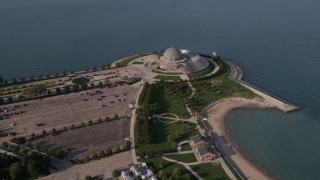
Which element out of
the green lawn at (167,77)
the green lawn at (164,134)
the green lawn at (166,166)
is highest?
the green lawn at (167,77)

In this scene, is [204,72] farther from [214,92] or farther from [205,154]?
[205,154]

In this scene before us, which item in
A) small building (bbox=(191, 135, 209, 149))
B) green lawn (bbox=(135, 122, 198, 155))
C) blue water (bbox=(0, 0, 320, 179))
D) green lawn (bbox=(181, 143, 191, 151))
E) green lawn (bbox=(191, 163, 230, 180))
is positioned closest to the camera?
green lawn (bbox=(191, 163, 230, 180))

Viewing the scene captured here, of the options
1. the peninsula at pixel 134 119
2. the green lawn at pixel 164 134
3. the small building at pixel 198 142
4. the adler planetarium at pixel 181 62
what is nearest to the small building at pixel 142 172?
the peninsula at pixel 134 119

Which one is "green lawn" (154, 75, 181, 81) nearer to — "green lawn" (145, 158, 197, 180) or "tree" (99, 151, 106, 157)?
"green lawn" (145, 158, 197, 180)

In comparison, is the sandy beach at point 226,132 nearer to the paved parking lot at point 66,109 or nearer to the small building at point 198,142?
the small building at point 198,142

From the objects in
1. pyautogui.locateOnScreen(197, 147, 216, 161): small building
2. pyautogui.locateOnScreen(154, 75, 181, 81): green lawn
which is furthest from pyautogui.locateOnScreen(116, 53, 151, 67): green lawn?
pyautogui.locateOnScreen(197, 147, 216, 161): small building

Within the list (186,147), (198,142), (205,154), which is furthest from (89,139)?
(205,154)

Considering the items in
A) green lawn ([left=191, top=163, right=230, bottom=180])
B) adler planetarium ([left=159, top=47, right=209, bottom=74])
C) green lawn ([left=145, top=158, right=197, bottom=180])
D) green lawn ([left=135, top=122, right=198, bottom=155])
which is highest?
adler planetarium ([left=159, top=47, right=209, bottom=74])
